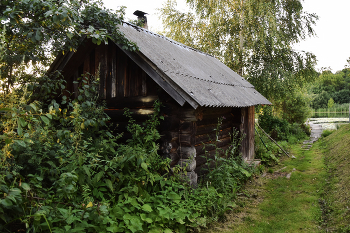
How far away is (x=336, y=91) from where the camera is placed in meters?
57.2

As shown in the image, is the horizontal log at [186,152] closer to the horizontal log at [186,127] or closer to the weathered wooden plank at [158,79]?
the horizontal log at [186,127]

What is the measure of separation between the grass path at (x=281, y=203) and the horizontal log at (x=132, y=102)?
2653 mm

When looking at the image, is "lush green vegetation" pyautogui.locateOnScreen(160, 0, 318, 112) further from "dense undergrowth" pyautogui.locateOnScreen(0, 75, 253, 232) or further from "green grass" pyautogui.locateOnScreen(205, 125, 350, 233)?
"dense undergrowth" pyautogui.locateOnScreen(0, 75, 253, 232)

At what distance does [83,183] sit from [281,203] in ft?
14.5

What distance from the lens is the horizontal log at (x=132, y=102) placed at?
523 centimetres

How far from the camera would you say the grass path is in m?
4.65

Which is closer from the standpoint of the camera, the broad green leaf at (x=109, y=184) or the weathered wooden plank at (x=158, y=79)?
the broad green leaf at (x=109, y=184)

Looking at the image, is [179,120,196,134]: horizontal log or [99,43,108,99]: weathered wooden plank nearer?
[179,120,196,134]: horizontal log

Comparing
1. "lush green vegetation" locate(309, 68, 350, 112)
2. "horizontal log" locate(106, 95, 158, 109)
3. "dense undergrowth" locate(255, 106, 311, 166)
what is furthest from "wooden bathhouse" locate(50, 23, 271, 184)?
"lush green vegetation" locate(309, 68, 350, 112)

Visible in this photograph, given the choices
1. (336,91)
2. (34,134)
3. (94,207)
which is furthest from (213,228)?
(336,91)

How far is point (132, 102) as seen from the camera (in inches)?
215

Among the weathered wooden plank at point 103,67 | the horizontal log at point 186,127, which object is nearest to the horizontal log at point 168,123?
the horizontal log at point 186,127

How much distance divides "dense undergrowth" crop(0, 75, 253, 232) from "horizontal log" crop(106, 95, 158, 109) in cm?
Answer: 29

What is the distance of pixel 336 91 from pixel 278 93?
172 feet
